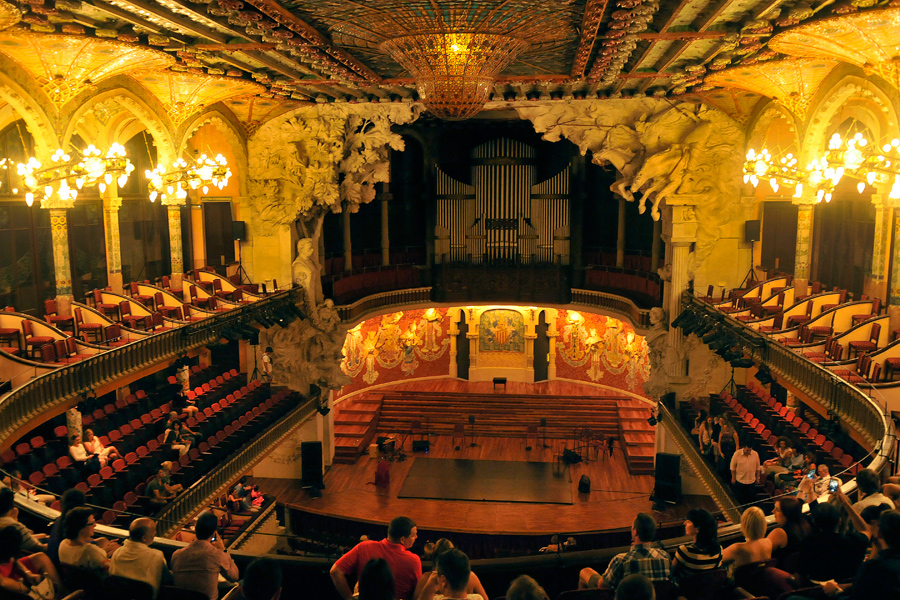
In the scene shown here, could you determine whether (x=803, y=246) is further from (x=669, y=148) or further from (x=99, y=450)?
(x=99, y=450)

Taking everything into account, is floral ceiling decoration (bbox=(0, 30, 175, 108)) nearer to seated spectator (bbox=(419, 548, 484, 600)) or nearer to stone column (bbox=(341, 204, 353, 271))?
stone column (bbox=(341, 204, 353, 271))

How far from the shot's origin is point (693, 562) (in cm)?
465

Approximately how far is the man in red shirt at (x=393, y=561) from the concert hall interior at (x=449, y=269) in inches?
35.6

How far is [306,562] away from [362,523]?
12.0 metres

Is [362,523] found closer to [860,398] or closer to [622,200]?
[860,398]

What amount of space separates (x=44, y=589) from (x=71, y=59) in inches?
397

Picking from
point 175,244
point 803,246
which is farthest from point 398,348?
point 803,246

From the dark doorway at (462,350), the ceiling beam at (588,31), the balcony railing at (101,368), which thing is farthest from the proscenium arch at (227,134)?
the dark doorway at (462,350)

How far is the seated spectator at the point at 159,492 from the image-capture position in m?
11.8

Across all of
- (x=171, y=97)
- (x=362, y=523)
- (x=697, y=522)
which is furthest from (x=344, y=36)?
(x=362, y=523)

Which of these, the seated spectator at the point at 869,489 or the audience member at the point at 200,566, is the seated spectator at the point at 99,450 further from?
the seated spectator at the point at 869,489

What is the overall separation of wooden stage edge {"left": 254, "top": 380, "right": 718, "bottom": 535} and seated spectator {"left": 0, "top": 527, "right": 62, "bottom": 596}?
11972mm

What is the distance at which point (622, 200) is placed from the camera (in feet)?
74.7

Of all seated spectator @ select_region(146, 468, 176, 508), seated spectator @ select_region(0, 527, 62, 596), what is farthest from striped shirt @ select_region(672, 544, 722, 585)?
seated spectator @ select_region(146, 468, 176, 508)
